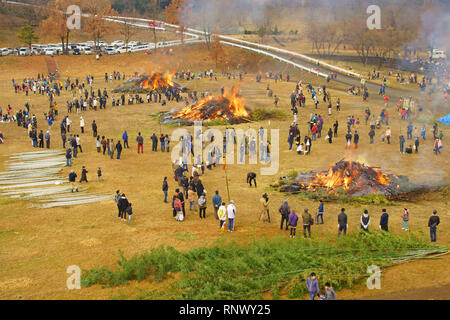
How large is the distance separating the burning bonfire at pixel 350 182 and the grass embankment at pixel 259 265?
237 inches

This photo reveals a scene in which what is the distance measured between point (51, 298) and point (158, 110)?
112 feet

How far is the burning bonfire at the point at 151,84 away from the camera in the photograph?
55375 mm

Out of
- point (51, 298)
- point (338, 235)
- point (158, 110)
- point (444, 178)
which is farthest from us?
point (158, 110)

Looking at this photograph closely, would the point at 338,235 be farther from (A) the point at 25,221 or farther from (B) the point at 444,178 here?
(A) the point at 25,221

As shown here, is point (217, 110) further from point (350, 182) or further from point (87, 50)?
point (87, 50)

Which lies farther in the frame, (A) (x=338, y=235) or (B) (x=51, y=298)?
(A) (x=338, y=235)

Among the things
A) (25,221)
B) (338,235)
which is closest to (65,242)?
(25,221)

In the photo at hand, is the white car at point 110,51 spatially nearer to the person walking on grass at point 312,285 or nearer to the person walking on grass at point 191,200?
the person walking on grass at point 191,200

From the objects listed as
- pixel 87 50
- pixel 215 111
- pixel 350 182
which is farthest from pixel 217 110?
pixel 87 50

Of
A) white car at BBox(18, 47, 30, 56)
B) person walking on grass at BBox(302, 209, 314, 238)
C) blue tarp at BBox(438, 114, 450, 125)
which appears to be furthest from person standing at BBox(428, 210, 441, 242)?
white car at BBox(18, 47, 30, 56)

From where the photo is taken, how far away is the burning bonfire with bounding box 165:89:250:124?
40.2 m

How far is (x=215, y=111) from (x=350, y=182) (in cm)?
1988

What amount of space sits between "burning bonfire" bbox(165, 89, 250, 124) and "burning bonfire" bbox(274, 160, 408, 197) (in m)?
16.2

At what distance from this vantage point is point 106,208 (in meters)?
21.4
